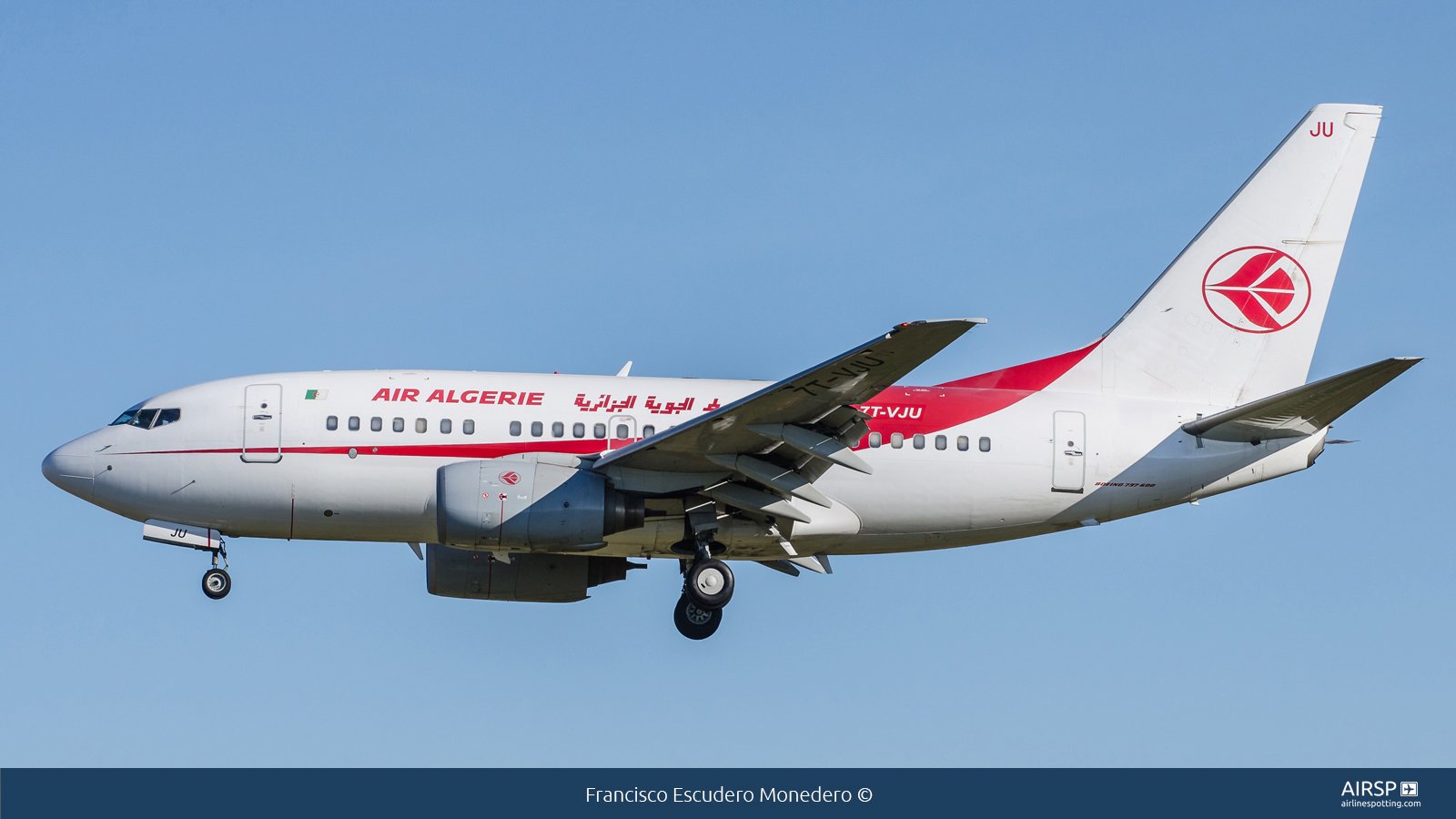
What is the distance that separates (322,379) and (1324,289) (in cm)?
1853

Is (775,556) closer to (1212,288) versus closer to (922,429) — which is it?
(922,429)

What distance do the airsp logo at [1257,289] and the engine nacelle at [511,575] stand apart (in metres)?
12.8

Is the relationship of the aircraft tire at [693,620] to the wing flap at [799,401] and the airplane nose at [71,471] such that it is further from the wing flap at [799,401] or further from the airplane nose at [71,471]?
the airplane nose at [71,471]

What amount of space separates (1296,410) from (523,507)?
1287cm

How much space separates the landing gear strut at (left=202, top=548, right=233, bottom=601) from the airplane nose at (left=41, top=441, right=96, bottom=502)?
2.42 meters

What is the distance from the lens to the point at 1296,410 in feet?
81.4

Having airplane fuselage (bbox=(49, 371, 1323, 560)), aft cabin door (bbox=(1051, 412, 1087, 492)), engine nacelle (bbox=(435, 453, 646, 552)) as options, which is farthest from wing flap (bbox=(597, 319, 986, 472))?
aft cabin door (bbox=(1051, 412, 1087, 492))

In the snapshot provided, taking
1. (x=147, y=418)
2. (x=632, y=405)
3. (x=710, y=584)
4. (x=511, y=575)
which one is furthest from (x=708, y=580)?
(x=147, y=418)

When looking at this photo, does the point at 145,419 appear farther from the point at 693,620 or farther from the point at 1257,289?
the point at 1257,289

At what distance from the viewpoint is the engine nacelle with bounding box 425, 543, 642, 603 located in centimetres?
2805

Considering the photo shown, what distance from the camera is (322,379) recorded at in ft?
83.4

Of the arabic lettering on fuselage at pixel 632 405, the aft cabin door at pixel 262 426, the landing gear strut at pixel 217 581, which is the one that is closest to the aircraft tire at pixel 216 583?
the landing gear strut at pixel 217 581

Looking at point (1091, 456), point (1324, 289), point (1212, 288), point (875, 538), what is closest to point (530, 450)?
point (875, 538)

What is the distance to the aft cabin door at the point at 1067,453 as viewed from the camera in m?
25.5
